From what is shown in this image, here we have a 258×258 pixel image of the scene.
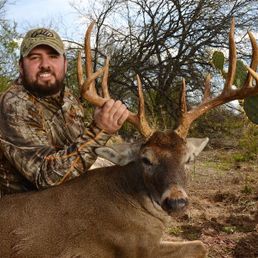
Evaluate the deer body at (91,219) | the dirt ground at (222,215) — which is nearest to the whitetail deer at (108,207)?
the deer body at (91,219)

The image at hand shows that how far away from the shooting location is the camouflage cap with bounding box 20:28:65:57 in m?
5.13

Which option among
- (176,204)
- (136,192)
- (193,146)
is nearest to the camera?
(176,204)

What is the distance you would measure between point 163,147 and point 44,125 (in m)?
1.14

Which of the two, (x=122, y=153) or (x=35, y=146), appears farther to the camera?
(x=122, y=153)

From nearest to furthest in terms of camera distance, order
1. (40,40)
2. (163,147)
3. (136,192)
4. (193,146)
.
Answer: (163,147)
(136,192)
(193,146)
(40,40)

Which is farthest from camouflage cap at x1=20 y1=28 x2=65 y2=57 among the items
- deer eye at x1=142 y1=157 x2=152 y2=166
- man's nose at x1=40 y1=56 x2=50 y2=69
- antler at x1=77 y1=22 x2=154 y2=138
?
deer eye at x1=142 y1=157 x2=152 y2=166

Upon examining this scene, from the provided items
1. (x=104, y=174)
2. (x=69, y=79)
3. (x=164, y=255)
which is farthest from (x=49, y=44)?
(x=69, y=79)

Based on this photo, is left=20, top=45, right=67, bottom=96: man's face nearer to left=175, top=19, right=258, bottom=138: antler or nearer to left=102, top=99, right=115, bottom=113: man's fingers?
left=102, top=99, right=115, bottom=113: man's fingers

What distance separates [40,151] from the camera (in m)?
4.69

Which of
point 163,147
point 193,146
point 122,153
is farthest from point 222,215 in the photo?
point 163,147

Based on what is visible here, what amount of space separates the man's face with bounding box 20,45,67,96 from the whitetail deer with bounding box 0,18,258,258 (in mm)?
614

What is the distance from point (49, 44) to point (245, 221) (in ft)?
11.0

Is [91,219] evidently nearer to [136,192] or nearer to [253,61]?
[136,192]

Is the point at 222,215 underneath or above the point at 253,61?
underneath
